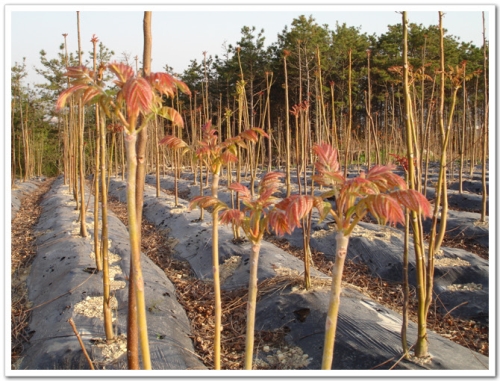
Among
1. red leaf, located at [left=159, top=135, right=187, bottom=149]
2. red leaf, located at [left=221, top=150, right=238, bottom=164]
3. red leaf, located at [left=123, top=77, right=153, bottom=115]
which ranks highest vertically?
red leaf, located at [left=123, top=77, right=153, bottom=115]

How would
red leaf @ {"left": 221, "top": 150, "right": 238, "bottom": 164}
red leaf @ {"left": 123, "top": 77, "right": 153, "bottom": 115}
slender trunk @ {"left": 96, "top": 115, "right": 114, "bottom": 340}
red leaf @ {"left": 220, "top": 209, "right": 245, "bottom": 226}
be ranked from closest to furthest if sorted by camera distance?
red leaf @ {"left": 123, "top": 77, "right": 153, "bottom": 115} < red leaf @ {"left": 220, "top": 209, "right": 245, "bottom": 226} < red leaf @ {"left": 221, "top": 150, "right": 238, "bottom": 164} < slender trunk @ {"left": 96, "top": 115, "right": 114, "bottom": 340}

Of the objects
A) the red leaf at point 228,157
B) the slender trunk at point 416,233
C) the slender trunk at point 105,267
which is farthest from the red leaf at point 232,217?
the slender trunk at point 105,267

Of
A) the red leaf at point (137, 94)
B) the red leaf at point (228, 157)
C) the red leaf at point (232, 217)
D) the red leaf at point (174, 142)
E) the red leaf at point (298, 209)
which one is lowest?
the red leaf at point (232, 217)

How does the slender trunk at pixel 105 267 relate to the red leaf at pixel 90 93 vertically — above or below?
below

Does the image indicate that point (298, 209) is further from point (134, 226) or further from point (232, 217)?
point (134, 226)

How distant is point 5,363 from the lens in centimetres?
172

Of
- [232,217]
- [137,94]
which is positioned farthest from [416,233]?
[137,94]

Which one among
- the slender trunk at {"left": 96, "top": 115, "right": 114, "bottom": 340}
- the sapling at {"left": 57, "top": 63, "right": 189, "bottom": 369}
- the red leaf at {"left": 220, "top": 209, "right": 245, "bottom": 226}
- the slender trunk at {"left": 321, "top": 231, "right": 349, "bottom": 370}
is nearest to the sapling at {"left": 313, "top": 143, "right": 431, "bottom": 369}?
the slender trunk at {"left": 321, "top": 231, "right": 349, "bottom": 370}

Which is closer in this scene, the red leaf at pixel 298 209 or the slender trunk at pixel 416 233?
the red leaf at pixel 298 209

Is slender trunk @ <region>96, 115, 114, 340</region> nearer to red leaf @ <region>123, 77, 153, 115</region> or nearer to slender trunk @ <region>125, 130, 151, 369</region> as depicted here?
slender trunk @ <region>125, 130, 151, 369</region>

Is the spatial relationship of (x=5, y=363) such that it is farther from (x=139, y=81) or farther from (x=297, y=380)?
(x=139, y=81)

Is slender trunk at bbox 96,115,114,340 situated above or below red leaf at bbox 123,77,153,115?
below

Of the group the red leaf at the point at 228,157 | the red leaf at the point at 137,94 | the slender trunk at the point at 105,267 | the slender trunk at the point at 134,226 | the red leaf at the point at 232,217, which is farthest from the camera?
the slender trunk at the point at 105,267

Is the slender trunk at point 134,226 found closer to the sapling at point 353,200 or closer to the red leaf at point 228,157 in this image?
the red leaf at point 228,157
